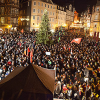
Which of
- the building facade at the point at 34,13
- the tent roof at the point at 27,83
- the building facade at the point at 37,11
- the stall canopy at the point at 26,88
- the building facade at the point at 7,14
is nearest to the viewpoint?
the stall canopy at the point at 26,88

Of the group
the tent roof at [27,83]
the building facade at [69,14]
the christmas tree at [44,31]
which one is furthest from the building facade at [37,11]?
the tent roof at [27,83]

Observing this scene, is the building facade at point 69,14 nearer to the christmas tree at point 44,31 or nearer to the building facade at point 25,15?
the building facade at point 25,15

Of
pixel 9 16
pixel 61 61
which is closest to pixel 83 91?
pixel 61 61

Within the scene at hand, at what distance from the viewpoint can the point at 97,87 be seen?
9.60 metres

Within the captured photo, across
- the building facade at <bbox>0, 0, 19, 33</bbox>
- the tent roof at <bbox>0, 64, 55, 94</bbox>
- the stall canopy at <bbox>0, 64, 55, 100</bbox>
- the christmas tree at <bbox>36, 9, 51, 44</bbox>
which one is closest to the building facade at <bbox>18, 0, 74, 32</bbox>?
the building facade at <bbox>0, 0, 19, 33</bbox>

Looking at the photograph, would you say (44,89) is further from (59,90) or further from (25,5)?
(25,5)

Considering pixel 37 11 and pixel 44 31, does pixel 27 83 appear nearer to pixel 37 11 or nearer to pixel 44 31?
pixel 44 31

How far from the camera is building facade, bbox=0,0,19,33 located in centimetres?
3653

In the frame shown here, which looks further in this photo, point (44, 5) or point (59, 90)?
point (44, 5)

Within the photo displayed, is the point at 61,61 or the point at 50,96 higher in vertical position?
the point at 50,96

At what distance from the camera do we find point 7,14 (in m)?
37.0

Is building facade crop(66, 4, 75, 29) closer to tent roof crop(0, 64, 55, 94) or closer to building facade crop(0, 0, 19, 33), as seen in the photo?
building facade crop(0, 0, 19, 33)

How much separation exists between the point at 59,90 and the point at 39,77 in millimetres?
5572

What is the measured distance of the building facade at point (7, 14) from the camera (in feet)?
120
